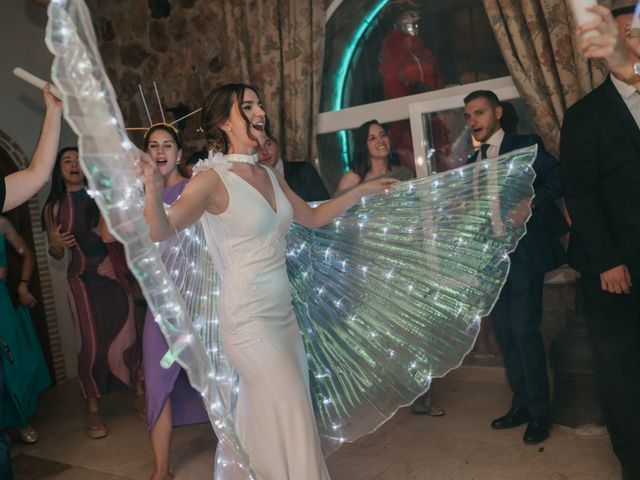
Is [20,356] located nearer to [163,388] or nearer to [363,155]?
[163,388]

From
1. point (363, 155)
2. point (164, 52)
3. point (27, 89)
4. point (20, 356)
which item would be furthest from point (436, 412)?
point (27, 89)

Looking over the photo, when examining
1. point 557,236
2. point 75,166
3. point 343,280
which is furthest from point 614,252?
point 75,166

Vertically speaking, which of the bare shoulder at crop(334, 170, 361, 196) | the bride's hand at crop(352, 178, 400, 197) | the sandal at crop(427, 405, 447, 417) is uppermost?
the bride's hand at crop(352, 178, 400, 197)

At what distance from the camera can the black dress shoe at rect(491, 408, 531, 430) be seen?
10.8 feet

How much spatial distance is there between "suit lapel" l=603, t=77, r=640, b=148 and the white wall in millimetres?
4152

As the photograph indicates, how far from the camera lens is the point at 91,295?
4.08 meters

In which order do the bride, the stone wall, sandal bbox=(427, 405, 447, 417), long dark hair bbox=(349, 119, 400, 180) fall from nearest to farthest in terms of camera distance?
the bride, sandal bbox=(427, 405, 447, 417), long dark hair bbox=(349, 119, 400, 180), the stone wall

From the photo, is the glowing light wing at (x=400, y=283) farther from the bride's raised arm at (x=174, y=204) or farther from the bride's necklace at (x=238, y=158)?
the bride's raised arm at (x=174, y=204)

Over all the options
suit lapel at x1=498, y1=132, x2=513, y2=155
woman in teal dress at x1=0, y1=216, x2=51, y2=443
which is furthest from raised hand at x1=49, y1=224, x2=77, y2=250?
suit lapel at x1=498, y1=132, x2=513, y2=155

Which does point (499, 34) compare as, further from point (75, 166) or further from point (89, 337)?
point (89, 337)

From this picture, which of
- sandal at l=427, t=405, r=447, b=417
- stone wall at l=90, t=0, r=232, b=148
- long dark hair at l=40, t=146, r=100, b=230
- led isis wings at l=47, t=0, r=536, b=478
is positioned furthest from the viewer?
stone wall at l=90, t=0, r=232, b=148

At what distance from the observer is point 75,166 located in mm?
4176

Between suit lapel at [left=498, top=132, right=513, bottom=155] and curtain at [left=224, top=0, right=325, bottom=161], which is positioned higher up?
curtain at [left=224, top=0, right=325, bottom=161]

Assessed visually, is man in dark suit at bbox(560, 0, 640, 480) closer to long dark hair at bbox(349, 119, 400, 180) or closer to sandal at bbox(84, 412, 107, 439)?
long dark hair at bbox(349, 119, 400, 180)
